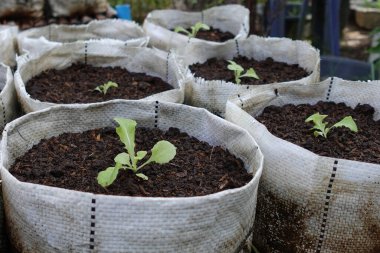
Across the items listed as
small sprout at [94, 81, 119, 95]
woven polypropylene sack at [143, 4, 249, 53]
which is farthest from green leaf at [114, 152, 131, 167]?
woven polypropylene sack at [143, 4, 249, 53]

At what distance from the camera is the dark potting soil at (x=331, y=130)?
160cm

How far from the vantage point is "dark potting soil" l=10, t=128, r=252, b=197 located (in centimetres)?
136

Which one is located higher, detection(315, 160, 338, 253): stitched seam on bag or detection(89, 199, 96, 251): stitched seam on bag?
detection(89, 199, 96, 251): stitched seam on bag

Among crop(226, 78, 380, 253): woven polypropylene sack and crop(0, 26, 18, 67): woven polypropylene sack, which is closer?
crop(226, 78, 380, 253): woven polypropylene sack

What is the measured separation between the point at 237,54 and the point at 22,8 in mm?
1262

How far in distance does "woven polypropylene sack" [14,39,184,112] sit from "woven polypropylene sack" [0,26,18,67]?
243mm

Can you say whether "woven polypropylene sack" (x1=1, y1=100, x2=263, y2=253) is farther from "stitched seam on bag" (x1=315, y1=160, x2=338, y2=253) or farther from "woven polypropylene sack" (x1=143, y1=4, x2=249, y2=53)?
"woven polypropylene sack" (x1=143, y1=4, x2=249, y2=53)

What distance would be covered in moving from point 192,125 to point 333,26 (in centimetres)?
206

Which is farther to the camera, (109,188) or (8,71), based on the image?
(8,71)

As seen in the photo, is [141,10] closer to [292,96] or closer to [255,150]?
[292,96]

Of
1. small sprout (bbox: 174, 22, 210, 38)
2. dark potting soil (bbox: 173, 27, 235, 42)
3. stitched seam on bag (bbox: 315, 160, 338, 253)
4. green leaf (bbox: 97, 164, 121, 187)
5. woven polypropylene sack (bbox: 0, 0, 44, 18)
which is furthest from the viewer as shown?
woven polypropylene sack (bbox: 0, 0, 44, 18)

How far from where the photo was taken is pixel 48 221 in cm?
121

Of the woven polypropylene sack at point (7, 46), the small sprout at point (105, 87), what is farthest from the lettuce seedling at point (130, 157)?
the woven polypropylene sack at point (7, 46)

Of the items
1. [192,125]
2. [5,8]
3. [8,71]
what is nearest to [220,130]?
[192,125]
